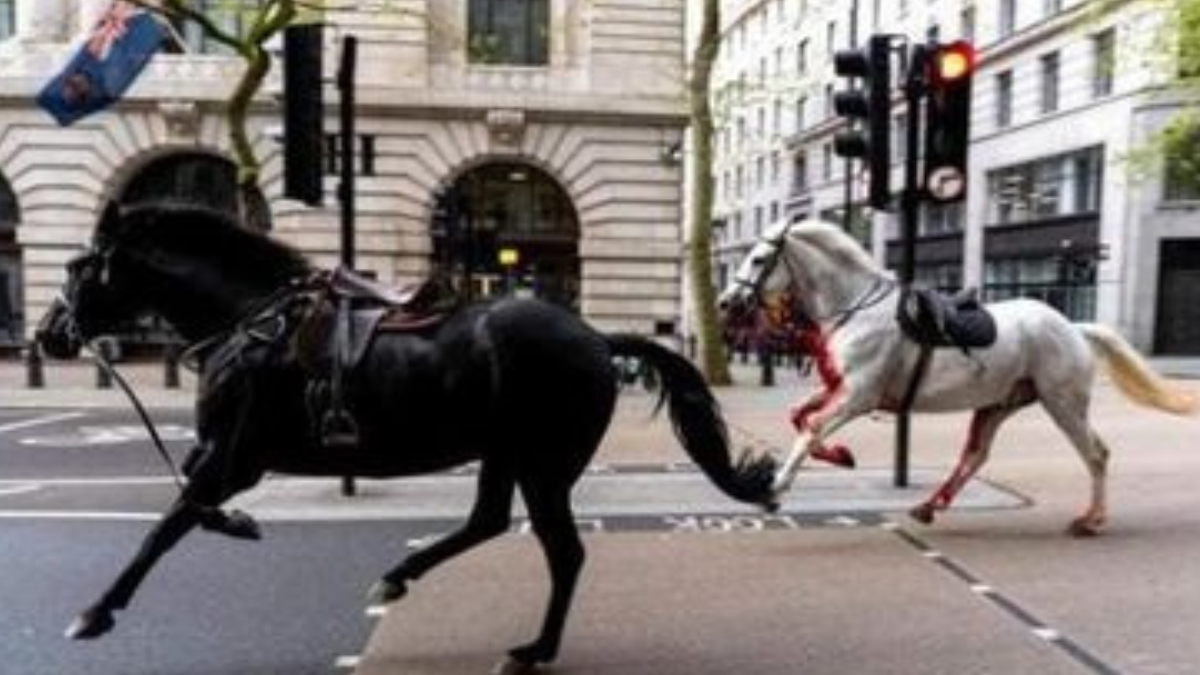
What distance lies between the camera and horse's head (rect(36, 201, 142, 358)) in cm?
609

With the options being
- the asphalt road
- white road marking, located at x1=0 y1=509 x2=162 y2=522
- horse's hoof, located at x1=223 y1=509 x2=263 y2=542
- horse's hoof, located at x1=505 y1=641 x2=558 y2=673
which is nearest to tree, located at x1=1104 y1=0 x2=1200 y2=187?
the asphalt road

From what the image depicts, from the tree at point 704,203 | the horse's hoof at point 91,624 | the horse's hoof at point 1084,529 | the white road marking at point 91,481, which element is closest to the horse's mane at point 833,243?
the horse's hoof at point 1084,529

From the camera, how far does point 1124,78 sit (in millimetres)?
41562

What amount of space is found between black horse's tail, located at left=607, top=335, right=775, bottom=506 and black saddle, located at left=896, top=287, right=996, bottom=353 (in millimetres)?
2919

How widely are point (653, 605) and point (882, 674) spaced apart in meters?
1.53

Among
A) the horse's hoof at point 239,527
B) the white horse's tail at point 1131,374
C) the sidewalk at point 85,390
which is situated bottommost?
the sidewalk at point 85,390

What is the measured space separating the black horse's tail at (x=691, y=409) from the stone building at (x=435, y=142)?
27378 mm

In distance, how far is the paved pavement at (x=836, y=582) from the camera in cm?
605

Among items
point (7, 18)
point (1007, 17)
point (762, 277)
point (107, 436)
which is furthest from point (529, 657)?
point (1007, 17)

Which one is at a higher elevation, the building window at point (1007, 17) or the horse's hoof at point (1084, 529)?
the building window at point (1007, 17)

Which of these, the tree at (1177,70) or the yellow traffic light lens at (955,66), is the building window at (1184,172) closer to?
the tree at (1177,70)

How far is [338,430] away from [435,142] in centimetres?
2984

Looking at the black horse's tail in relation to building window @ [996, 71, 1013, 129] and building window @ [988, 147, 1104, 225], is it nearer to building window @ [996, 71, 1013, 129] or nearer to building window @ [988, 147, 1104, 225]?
building window @ [988, 147, 1104, 225]

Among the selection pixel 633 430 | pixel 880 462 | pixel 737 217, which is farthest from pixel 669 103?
pixel 737 217
